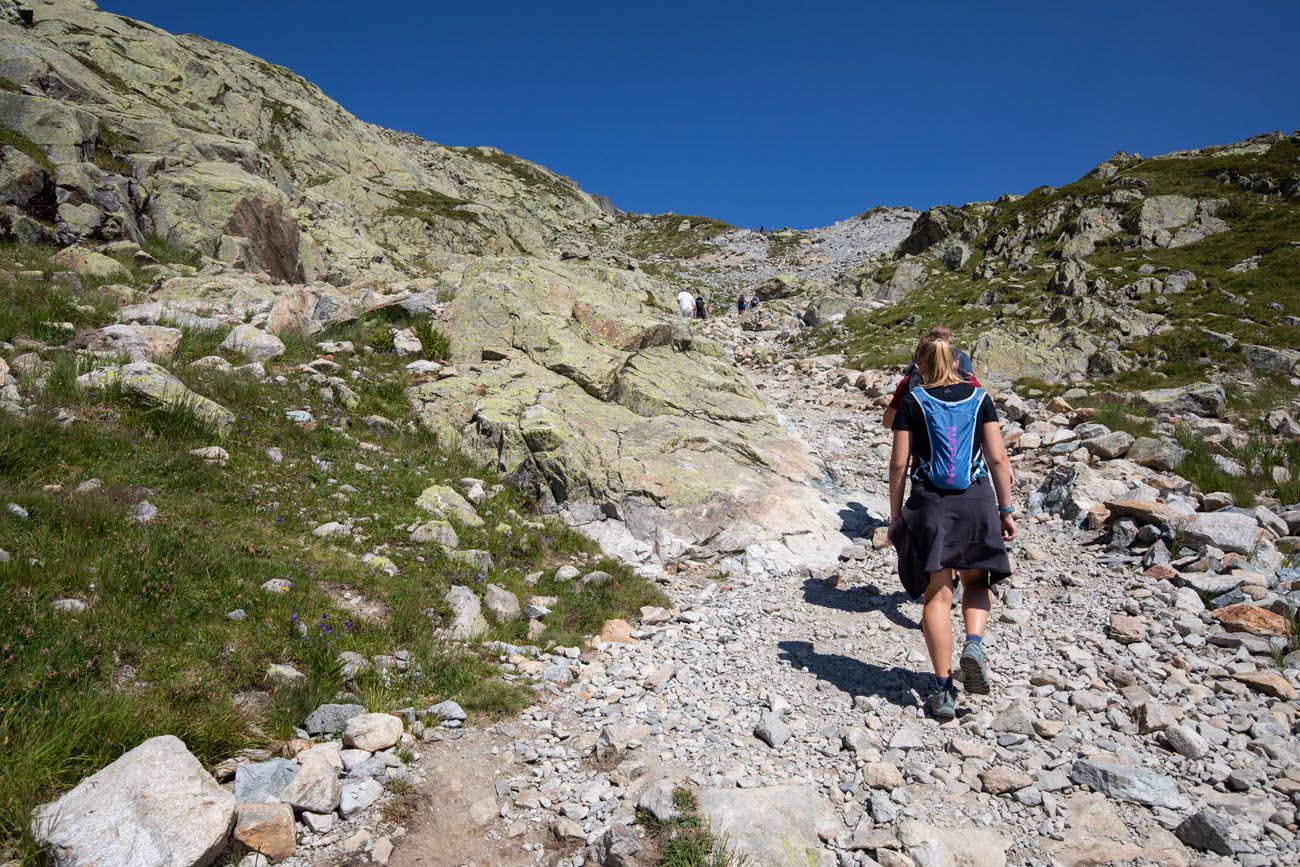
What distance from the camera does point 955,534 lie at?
5.47 m

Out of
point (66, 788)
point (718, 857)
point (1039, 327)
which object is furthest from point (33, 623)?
point (1039, 327)

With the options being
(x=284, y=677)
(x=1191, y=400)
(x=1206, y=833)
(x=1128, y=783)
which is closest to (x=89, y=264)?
(x=284, y=677)

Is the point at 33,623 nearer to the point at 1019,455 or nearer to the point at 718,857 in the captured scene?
the point at 718,857

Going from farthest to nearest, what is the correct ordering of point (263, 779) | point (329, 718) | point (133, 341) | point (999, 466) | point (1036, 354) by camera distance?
point (1036, 354) < point (133, 341) < point (999, 466) < point (329, 718) < point (263, 779)

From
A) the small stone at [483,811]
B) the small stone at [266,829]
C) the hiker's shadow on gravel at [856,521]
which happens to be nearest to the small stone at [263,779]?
the small stone at [266,829]

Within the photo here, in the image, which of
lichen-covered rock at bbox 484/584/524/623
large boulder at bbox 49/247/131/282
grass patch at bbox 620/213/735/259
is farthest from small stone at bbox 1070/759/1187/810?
grass patch at bbox 620/213/735/259

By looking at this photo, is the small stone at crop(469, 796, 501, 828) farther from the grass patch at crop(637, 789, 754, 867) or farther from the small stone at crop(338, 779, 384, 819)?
the grass patch at crop(637, 789, 754, 867)

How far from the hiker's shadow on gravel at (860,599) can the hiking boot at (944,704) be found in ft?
7.29

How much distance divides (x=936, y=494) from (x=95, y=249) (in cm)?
2087

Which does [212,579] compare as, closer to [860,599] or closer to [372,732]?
[372,732]

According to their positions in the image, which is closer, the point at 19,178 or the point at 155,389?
the point at 155,389

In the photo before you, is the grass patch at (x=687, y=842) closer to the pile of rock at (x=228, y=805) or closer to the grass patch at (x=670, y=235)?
Result: the pile of rock at (x=228, y=805)

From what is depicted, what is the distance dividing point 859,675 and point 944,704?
111 centimetres

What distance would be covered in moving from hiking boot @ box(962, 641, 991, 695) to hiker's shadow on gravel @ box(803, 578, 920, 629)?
203 cm
